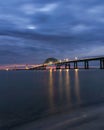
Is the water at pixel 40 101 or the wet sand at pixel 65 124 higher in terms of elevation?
the wet sand at pixel 65 124

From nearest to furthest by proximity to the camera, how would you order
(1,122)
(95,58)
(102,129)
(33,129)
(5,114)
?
(102,129), (33,129), (1,122), (5,114), (95,58)

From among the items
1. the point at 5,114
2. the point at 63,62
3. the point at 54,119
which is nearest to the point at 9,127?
the point at 54,119

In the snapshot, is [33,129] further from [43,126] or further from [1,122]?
[1,122]

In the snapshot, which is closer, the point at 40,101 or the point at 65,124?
the point at 65,124

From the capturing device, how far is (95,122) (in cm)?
1410

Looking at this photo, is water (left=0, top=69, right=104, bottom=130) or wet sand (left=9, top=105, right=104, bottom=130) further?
water (left=0, top=69, right=104, bottom=130)

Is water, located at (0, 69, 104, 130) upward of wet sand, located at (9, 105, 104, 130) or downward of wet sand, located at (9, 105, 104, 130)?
downward

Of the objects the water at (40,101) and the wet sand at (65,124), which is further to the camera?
the water at (40,101)

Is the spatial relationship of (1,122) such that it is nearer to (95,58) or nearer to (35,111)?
(35,111)

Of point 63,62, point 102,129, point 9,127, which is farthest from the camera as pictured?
point 63,62

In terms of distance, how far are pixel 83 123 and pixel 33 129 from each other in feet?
8.52

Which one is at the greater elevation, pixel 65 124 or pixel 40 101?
pixel 65 124

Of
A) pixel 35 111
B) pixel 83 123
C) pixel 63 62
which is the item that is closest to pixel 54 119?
pixel 83 123

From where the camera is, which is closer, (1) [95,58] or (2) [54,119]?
(2) [54,119]
